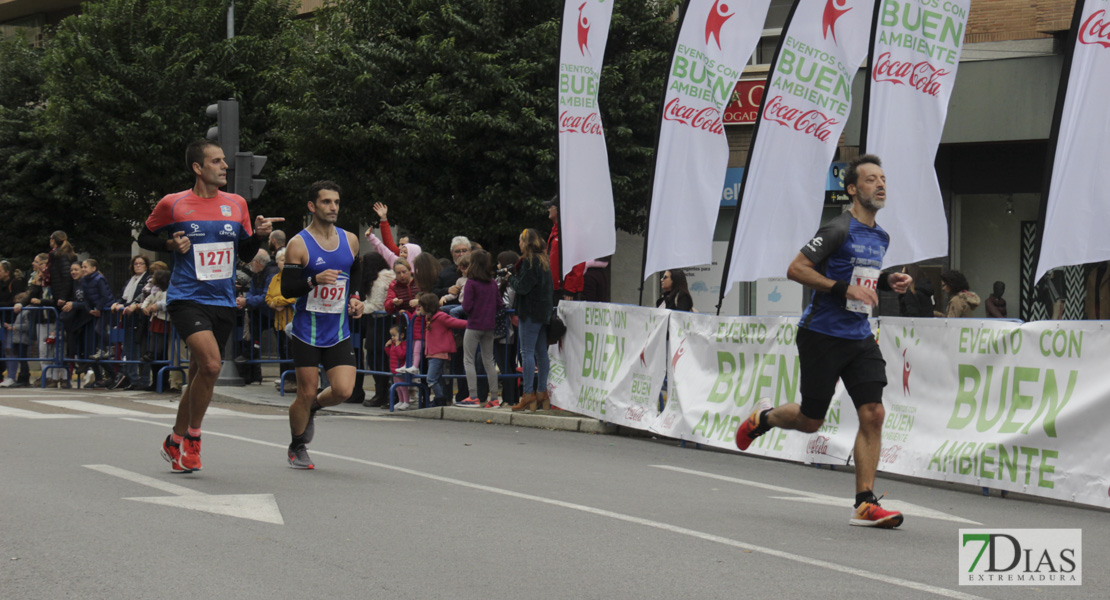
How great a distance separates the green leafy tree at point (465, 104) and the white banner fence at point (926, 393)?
9.18 metres

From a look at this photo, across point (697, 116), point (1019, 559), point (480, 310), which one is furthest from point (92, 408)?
point (1019, 559)

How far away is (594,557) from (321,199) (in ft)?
11.9

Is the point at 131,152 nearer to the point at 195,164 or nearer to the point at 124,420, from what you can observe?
the point at 124,420

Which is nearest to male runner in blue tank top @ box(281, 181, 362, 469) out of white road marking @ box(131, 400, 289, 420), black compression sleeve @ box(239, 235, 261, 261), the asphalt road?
black compression sleeve @ box(239, 235, 261, 261)

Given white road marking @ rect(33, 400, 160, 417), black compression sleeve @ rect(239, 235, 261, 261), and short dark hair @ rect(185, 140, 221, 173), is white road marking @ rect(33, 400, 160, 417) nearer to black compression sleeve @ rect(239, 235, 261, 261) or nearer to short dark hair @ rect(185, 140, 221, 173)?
black compression sleeve @ rect(239, 235, 261, 261)

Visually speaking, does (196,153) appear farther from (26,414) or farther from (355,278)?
Answer: (26,414)

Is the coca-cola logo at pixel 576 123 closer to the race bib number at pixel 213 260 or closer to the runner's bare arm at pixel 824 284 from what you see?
the race bib number at pixel 213 260

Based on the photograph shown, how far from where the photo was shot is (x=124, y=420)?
40.4 feet

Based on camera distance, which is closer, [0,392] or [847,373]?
[847,373]

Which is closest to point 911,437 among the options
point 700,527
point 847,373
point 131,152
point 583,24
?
point 847,373

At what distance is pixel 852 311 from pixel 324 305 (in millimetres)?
3424

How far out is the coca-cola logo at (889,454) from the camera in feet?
30.8

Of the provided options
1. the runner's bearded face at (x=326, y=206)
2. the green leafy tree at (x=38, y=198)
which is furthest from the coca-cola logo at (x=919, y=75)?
the green leafy tree at (x=38, y=198)

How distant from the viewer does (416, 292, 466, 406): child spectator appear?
537 inches
